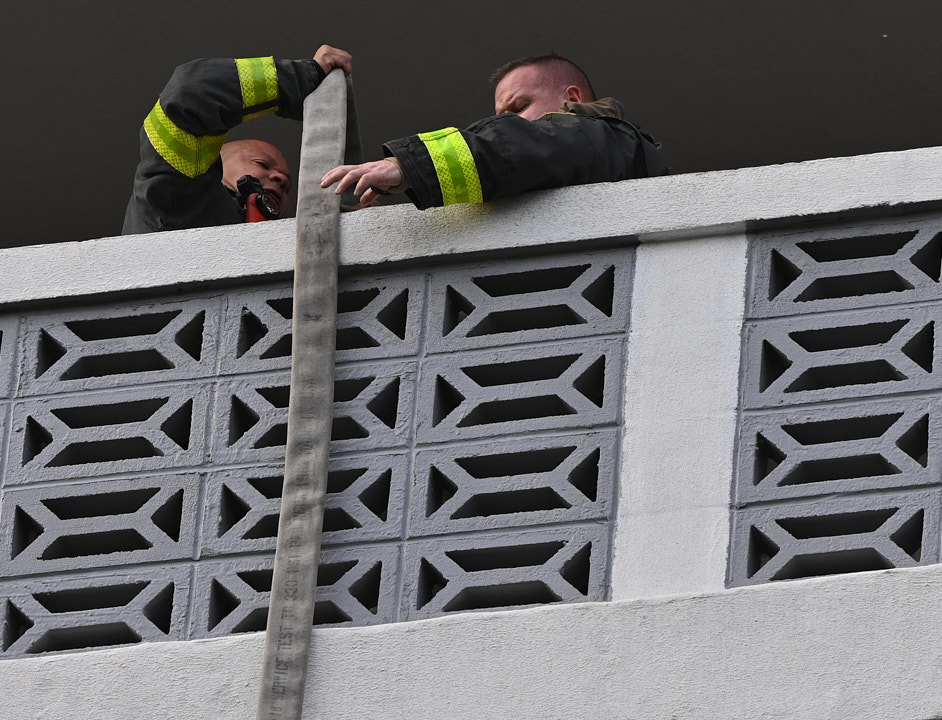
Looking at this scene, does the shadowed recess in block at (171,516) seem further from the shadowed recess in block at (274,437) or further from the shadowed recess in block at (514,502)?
the shadowed recess in block at (514,502)

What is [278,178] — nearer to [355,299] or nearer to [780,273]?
[355,299]

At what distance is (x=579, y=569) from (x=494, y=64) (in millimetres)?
2804

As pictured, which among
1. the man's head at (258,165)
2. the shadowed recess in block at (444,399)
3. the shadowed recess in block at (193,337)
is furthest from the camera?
the man's head at (258,165)

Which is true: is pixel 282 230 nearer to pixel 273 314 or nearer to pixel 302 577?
pixel 273 314

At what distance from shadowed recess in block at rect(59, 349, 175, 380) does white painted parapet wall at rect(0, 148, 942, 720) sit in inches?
5.8

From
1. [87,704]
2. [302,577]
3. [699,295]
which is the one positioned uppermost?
[699,295]

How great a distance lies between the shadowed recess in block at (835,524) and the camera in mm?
4082

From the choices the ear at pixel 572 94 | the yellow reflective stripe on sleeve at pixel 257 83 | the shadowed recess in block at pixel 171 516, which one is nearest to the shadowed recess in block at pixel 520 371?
the shadowed recess in block at pixel 171 516

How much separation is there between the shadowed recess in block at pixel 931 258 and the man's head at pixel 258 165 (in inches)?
85.3

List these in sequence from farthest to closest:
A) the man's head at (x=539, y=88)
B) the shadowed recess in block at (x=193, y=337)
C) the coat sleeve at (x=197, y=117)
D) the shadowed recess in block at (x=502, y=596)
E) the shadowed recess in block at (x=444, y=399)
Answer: the man's head at (x=539, y=88), the coat sleeve at (x=197, y=117), the shadowed recess in block at (x=193, y=337), the shadowed recess in block at (x=444, y=399), the shadowed recess in block at (x=502, y=596)

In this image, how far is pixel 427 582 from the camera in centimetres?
421

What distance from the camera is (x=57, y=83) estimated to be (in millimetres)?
6594

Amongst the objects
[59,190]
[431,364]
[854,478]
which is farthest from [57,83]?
[854,478]

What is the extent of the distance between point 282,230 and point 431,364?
1.53 feet
